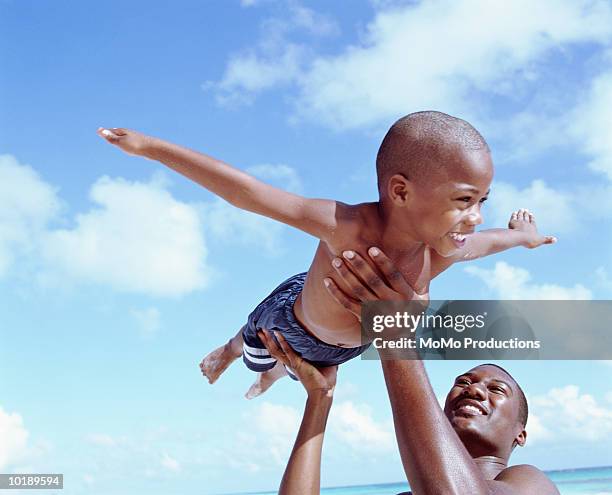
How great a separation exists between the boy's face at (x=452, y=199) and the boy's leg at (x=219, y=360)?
192cm

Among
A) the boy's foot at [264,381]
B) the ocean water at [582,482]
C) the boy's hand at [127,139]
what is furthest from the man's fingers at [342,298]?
the ocean water at [582,482]

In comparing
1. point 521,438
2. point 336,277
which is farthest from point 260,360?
point 521,438

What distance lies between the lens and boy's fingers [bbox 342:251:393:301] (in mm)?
2883

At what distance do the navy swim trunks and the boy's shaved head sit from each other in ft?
3.62

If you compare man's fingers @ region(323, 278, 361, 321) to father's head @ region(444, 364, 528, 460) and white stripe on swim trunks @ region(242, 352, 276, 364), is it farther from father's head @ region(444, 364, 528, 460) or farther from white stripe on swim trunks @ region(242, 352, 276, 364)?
white stripe on swim trunks @ region(242, 352, 276, 364)

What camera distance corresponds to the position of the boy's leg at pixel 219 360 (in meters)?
4.60

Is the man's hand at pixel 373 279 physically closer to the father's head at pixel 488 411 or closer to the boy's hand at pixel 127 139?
the father's head at pixel 488 411

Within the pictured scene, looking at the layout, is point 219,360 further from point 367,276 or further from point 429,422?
point 429,422

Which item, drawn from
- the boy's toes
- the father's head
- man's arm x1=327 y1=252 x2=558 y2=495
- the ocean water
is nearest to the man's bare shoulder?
man's arm x1=327 y1=252 x2=558 y2=495

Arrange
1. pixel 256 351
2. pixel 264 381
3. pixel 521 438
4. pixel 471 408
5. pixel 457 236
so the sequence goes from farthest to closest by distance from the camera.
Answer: pixel 264 381 < pixel 256 351 < pixel 521 438 < pixel 471 408 < pixel 457 236

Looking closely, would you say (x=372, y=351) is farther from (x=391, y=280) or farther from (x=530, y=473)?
(x=530, y=473)

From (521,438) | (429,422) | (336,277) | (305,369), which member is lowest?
(429,422)

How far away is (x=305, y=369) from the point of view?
3.69m

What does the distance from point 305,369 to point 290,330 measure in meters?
0.26
